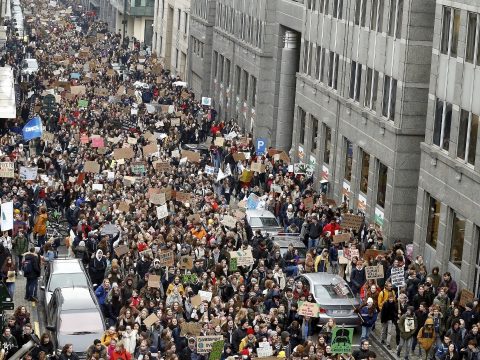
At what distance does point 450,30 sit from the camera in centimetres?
3975

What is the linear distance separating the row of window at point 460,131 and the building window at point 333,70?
42.8 ft

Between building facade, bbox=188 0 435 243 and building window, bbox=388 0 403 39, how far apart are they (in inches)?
1.3

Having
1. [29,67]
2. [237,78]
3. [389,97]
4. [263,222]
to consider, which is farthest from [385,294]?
[29,67]

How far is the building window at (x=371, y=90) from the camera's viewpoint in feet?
156

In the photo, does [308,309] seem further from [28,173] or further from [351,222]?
[28,173]

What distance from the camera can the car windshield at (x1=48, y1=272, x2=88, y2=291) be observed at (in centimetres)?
3331

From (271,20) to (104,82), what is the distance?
1740 cm

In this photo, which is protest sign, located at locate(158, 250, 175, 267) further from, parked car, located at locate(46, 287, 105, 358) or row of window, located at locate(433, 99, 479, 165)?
row of window, located at locate(433, 99, 479, 165)

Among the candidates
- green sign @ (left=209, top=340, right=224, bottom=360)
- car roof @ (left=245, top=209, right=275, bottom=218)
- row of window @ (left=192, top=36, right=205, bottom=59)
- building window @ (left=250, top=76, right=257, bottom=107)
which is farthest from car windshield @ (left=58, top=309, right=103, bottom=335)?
row of window @ (left=192, top=36, right=205, bottom=59)

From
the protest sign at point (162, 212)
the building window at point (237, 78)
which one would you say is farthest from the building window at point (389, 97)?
the building window at point (237, 78)

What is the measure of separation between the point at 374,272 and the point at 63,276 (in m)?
7.57

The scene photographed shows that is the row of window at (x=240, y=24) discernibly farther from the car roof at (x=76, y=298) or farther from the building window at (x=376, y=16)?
the car roof at (x=76, y=298)

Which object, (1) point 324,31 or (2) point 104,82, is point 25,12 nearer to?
(2) point 104,82

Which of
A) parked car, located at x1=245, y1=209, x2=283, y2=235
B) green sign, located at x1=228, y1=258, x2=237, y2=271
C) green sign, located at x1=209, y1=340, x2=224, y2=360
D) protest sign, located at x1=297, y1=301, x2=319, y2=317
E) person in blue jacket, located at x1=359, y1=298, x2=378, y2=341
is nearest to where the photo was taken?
green sign, located at x1=209, y1=340, x2=224, y2=360
